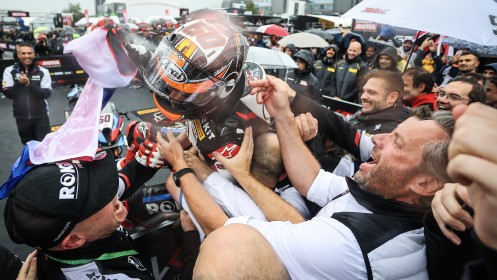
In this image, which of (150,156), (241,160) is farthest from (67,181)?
(241,160)

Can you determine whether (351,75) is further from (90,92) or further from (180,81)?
(90,92)

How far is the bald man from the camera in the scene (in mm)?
6262

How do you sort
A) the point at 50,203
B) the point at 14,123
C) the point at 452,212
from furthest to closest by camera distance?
the point at 14,123
the point at 50,203
the point at 452,212

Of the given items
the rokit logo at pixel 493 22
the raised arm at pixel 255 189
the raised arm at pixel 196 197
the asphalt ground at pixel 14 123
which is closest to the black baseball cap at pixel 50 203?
the raised arm at pixel 196 197

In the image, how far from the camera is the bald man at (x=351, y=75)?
626cm

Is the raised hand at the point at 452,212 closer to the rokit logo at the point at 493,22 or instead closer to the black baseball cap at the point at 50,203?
the black baseball cap at the point at 50,203

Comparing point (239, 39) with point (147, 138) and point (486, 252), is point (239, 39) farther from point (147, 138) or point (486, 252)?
point (486, 252)

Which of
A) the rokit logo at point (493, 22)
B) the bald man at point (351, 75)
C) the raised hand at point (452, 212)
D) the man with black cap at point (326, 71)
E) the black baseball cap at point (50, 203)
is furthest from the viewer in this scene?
the man with black cap at point (326, 71)

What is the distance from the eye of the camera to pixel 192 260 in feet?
5.65

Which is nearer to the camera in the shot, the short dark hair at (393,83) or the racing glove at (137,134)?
the racing glove at (137,134)

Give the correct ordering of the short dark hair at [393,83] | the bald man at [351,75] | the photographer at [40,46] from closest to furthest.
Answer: the short dark hair at [393,83]
the bald man at [351,75]
the photographer at [40,46]

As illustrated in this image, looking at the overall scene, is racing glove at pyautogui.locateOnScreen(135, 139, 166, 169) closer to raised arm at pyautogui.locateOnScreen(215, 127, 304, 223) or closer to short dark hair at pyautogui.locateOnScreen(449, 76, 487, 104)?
raised arm at pyautogui.locateOnScreen(215, 127, 304, 223)

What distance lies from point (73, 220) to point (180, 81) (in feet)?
2.49

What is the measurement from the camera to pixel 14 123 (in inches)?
319
